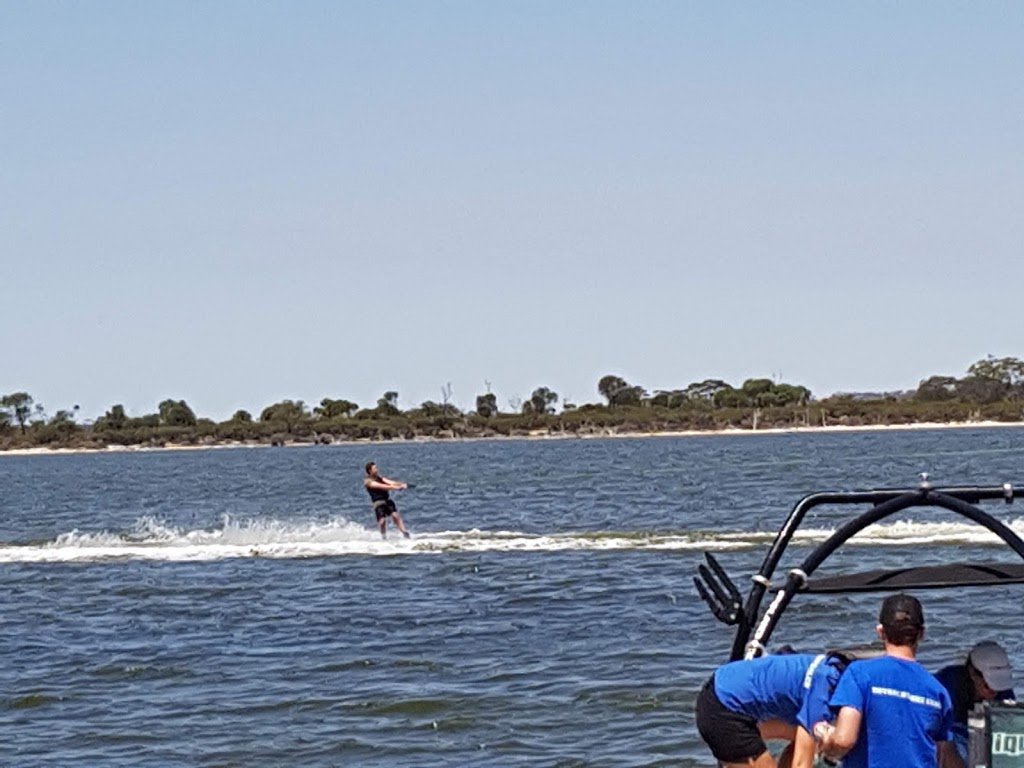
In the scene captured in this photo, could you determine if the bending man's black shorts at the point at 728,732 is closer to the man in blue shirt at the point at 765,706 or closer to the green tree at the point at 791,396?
the man in blue shirt at the point at 765,706

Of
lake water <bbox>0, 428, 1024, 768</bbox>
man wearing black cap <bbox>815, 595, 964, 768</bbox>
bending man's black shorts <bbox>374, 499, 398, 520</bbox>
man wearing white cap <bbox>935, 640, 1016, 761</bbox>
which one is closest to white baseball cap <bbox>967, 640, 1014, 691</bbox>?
man wearing white cap <bbox>935, 640, 1016, 761</bbox>

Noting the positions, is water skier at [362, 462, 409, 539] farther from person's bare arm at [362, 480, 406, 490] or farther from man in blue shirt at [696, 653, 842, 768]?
man in blue shirt at [696, 653, 842, 768]

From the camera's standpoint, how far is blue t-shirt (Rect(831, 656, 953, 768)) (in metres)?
7.63

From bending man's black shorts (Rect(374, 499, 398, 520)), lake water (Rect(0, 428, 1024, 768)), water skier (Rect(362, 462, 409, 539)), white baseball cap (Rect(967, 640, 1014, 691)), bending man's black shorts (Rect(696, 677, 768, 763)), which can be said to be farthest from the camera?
bending man's black shorts (Rect(374, 499, 398, 520))

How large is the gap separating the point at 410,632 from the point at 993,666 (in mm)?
14366

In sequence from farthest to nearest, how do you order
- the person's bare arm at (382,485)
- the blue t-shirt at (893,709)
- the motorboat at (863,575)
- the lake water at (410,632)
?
1. the person's bare arm at (382,485)
2. the lake water at (410,632)
3. the motorboat at (863,575)
4. the blue t-shirt at (893,709)

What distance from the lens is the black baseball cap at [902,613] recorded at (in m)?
7.66

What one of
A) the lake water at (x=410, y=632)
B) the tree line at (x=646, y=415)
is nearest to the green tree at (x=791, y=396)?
the tree line at (x=646, y=415)

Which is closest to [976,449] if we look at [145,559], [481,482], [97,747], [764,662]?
[481,482]

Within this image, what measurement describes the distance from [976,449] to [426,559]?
196 feet

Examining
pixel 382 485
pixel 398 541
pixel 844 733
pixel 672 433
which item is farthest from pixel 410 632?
pixel 672 433

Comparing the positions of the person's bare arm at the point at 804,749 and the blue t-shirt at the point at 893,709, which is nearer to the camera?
the blue t-shirt at the point at 893,709

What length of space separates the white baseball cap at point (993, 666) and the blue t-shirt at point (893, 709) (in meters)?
0.82

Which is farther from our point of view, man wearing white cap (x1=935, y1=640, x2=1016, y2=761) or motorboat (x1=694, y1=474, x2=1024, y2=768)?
motorboat (x1=694, y1=474, x2=1024, y2=768)
